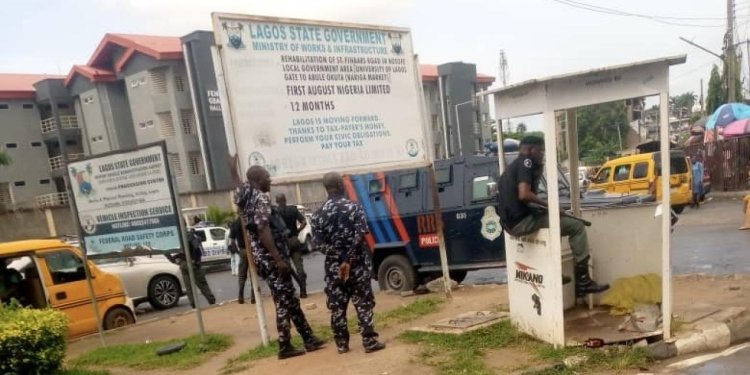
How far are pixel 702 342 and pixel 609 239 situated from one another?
1.43m

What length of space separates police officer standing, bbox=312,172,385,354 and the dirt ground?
0.95 feet

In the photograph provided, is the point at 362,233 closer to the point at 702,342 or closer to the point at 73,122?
the point at 702,342

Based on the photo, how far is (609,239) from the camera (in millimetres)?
A: 6043

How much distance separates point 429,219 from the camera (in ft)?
30.0

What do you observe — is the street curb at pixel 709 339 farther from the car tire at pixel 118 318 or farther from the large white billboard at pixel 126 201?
the car tire at pixel 118 318

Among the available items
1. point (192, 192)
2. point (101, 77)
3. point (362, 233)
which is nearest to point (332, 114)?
point (362, 233)

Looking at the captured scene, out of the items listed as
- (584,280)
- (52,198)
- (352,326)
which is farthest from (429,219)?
(52,198)

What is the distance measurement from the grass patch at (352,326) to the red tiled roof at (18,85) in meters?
35.3

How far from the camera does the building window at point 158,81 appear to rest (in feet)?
105

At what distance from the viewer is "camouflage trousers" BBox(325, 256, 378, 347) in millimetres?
5492

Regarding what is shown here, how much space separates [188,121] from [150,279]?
2203 centimetres

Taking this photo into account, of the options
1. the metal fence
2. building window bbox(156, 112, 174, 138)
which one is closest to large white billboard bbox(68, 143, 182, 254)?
the metal fence

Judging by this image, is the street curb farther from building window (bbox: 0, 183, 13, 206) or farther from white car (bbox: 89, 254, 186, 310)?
building window (bbox: 0, 183, 13, 206)

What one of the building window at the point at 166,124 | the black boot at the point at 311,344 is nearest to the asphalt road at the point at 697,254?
the black boot at the point at 311,344
